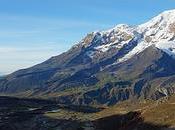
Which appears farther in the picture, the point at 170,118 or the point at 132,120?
the point at 132,120

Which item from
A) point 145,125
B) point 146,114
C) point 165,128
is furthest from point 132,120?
point 165,128

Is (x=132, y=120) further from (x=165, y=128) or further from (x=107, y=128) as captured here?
(x=165, y=128)

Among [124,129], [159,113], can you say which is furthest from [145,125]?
[159,113]

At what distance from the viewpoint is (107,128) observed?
196875 mm

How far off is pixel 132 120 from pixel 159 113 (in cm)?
1139

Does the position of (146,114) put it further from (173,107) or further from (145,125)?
(145,125)

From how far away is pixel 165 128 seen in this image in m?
158

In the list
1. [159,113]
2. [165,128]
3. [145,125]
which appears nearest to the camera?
[165,128]

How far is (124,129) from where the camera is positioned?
573 ft

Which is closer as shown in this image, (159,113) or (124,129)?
(124,129)

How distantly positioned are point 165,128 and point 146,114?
40.0 m

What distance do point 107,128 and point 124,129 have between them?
23.1m

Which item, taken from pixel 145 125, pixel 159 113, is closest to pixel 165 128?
pixel 145 125

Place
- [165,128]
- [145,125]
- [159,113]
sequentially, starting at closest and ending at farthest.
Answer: [165,128] < [145,125] < [159,113]
